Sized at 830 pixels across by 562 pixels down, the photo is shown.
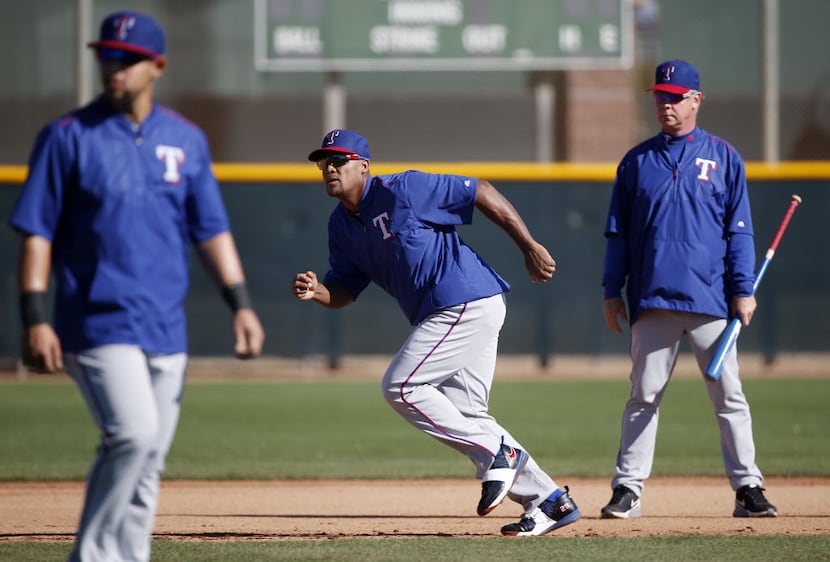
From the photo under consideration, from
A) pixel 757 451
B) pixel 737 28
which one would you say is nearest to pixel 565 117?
pixel 737 28

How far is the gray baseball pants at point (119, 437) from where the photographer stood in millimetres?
3926

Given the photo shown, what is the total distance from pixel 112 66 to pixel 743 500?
144 inches

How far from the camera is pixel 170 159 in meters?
4.05

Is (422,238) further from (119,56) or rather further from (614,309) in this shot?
(119,56)

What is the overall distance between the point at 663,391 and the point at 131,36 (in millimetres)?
3175

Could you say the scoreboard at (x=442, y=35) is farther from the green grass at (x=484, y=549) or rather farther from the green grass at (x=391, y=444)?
the green grass at (x=484, y=549)

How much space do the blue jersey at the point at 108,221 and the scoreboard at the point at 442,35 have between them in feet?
36.1

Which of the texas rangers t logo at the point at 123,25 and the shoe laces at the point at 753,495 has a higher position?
the texas rangers t logo at the point at 123,25

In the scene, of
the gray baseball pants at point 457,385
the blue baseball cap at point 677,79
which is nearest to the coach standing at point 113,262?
the gray baseball pants at point 457,385

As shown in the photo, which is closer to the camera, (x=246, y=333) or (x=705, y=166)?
(x=246, y=333)

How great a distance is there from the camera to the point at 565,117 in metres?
20.4

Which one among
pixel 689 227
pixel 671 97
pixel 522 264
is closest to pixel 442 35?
pixel 522 264

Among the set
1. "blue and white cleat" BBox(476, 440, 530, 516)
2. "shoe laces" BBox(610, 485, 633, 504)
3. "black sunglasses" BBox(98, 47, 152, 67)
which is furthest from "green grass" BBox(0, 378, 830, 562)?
"black sunglasses" BBox(98, 47, 152, 67)

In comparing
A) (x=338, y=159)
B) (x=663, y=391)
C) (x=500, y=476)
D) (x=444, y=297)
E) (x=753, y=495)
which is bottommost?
(x=753, y=495)
